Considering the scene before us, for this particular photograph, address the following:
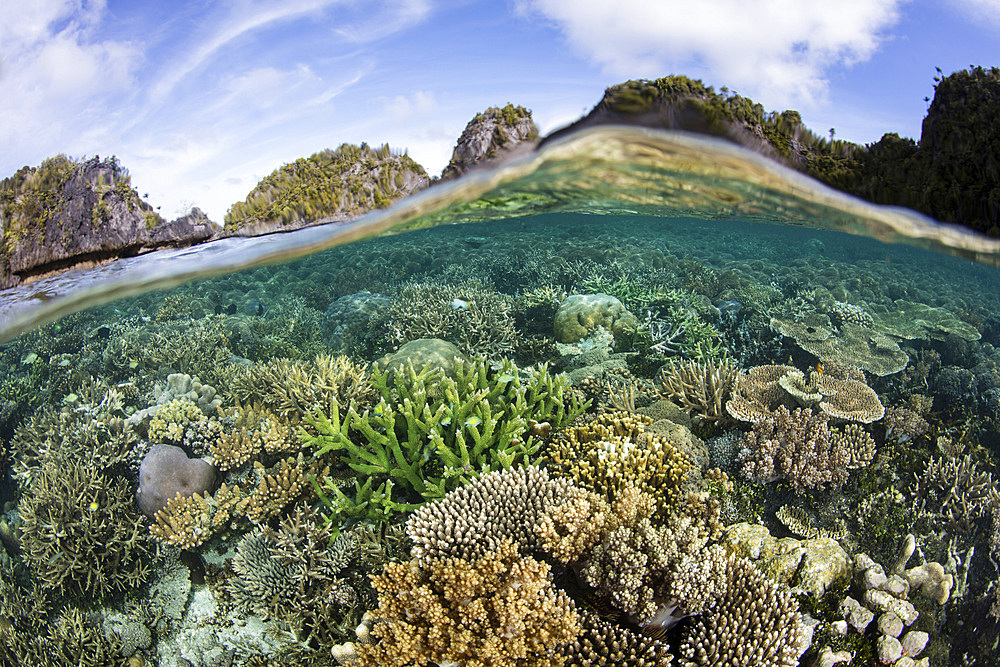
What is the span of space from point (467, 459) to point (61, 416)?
27.4 feet

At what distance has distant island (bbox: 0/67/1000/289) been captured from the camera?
7.16 m

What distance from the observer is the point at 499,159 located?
8320mm

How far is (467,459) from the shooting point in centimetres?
475


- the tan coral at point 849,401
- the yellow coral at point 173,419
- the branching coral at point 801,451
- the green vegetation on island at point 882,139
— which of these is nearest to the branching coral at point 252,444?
the yellow coral at point 173,419

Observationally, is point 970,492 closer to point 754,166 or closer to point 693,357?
point 693,357

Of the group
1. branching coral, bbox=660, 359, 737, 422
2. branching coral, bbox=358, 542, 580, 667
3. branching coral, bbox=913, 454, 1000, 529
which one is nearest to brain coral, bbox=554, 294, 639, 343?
branching coral, bbox=660, 359, 737, 422

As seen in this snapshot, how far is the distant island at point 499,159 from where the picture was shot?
7.16 metres

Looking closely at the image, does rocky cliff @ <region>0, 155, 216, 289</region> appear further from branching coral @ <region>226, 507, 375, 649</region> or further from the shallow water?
branching coral @ <region>226, 507, 375, 649</region>

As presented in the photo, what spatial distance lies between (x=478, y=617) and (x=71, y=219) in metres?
9.14

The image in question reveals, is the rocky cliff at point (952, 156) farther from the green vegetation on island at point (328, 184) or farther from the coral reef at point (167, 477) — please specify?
the coral reef at point (167, 477)

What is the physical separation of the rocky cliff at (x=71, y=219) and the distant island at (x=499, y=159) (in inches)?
0.6

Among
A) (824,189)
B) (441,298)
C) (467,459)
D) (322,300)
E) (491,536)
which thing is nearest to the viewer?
(491,536)

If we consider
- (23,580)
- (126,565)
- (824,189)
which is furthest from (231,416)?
(824,189)

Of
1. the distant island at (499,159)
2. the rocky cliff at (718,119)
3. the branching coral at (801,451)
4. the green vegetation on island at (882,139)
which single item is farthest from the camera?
the distant island at (499,159)
